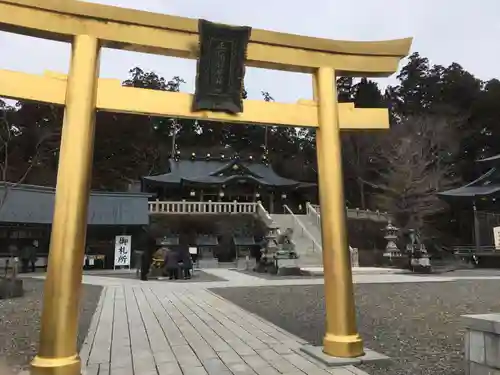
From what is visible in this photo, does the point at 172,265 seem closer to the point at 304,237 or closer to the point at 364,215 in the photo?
the point at 304,237

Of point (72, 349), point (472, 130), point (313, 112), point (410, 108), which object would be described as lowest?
point (72, 349)

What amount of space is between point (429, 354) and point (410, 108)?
48.7m

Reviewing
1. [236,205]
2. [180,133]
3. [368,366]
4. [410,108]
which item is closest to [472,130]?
[410,108]

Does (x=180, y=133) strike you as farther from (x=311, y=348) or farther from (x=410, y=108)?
(x=311, y=348)

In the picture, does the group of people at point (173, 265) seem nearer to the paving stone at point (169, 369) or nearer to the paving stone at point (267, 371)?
the paving stone at point (169, 369)

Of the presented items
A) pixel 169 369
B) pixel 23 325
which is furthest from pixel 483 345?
pixel 23 325

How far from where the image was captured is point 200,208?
31500 millimetres

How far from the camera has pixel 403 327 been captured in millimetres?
6898

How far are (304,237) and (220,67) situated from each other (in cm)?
2280

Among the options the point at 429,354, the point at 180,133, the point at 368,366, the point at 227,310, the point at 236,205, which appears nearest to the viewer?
the point at 368,366

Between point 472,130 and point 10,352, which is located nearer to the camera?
point 10,352

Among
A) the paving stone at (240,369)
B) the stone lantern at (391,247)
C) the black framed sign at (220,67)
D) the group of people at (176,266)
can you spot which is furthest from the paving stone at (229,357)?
A: the stone lantern at (391,247)

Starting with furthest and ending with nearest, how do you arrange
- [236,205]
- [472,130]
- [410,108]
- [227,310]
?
1. [410,108]
2. [472,130]
3. [236,205]
4. [227,310]

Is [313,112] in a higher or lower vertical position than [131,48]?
lower
